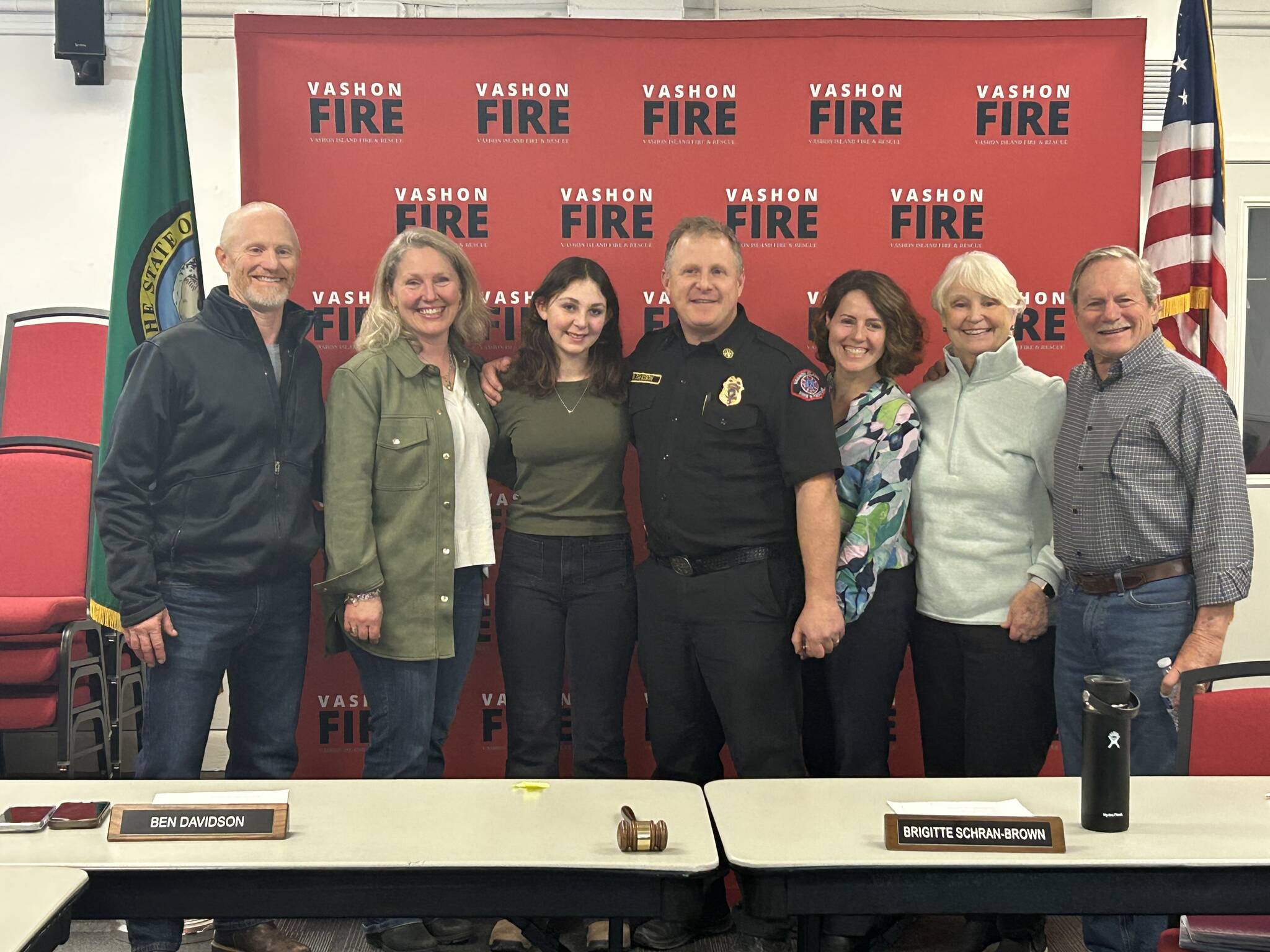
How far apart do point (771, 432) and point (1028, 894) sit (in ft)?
4.46

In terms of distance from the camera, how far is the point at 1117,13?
4.61 meters

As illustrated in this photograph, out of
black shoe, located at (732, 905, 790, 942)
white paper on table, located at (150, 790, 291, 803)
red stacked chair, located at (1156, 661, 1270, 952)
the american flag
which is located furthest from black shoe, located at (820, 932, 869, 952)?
the american flag

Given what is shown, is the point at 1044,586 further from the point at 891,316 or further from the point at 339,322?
the point at 339,322

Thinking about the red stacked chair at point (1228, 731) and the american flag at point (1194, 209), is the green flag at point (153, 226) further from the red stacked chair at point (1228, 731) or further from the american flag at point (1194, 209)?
the american flag at point (1194, 209)

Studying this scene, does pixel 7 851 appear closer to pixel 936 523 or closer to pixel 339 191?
pixel 936 523

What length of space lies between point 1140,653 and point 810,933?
1.20 m

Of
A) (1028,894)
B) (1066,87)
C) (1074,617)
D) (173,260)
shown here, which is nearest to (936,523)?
(1074,617)

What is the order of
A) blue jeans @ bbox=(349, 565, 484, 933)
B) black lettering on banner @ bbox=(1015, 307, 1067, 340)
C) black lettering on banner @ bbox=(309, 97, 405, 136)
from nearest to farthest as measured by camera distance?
1. blue jeans @ bbox=(349, 565, 484, 933)
2. black lettering on banner @ bbox=(309, 97, 405, 136)
3. black lettering on banner @ bbox=(1015, 307, 1067, 340)

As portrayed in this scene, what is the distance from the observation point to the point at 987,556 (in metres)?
2.58

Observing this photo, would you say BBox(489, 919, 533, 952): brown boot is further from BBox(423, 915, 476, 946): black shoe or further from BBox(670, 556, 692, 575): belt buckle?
BBox(670, 556, 692, 575): belt buckle

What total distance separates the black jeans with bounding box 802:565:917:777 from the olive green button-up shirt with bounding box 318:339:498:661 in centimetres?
96

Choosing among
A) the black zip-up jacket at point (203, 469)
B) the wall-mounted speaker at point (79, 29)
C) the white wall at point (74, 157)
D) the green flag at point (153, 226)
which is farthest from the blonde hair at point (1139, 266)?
the wall-mounted speaker at point (79, 29)

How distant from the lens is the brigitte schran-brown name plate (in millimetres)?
1505

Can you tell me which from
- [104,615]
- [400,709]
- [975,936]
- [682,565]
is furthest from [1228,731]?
[104,615]
